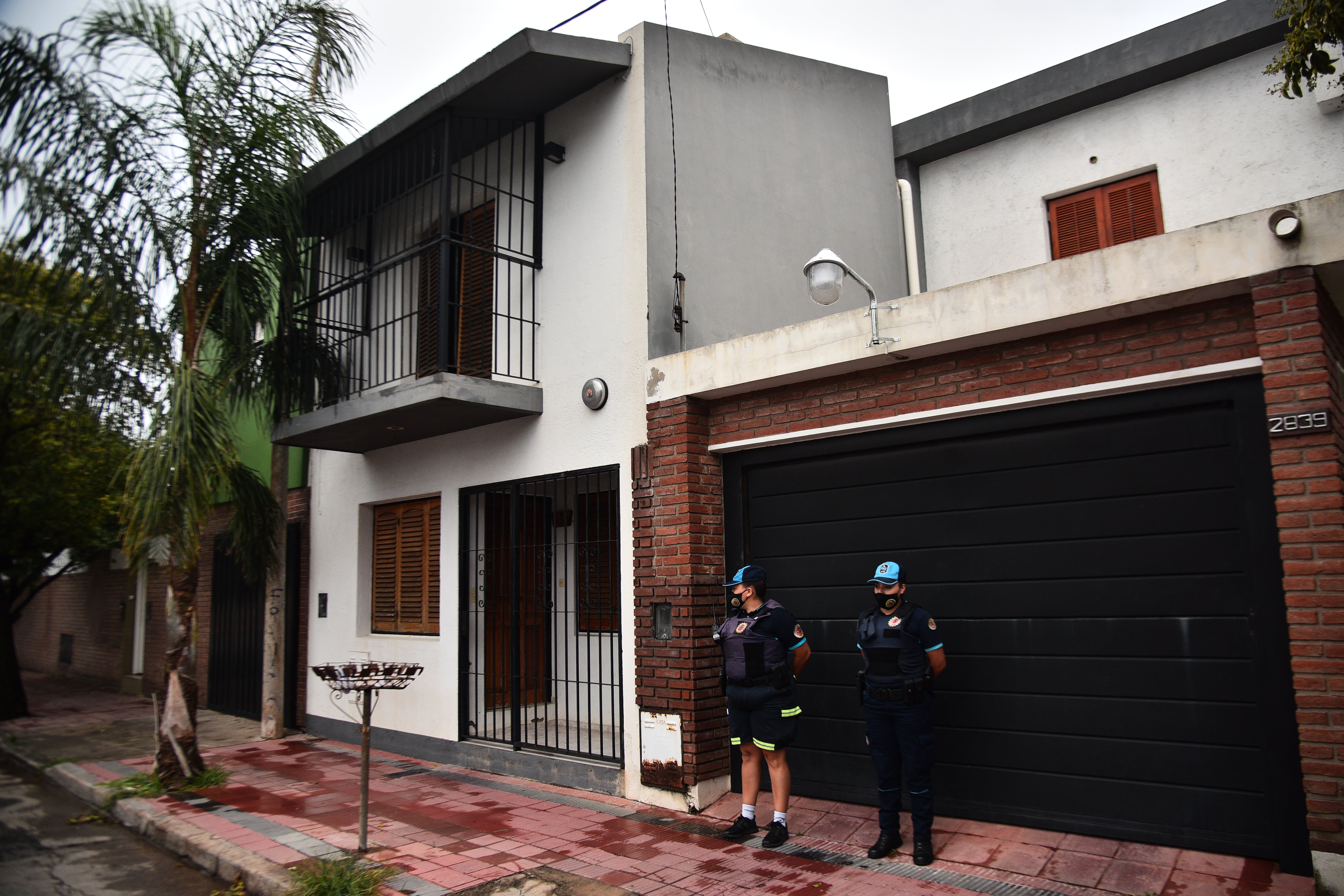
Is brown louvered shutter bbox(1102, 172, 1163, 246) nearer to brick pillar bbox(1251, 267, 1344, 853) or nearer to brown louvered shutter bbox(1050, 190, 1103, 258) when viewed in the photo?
brown louvered shutter bbox(1050, 190, 1103, 258)

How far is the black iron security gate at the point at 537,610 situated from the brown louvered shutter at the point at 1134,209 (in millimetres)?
5643

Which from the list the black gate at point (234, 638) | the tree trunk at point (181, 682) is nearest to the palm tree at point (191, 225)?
the tree trunk at point (181, 682)

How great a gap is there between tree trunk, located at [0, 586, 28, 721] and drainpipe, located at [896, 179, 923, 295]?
12877 mm

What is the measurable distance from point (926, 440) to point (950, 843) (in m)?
2.46

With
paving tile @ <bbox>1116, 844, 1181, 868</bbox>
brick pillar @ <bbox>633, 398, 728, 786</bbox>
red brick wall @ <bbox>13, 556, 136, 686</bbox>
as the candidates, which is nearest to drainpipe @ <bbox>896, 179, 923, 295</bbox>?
brick pillar @ <bbox>633, 398, 728, 786</bbox>

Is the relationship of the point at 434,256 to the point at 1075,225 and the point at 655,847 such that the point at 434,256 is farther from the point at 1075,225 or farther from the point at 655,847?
the point at 1075,225

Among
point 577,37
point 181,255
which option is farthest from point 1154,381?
point 181,255

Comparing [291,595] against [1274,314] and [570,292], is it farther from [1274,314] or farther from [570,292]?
[1274,314]

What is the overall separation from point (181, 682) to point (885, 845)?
20.1 ft

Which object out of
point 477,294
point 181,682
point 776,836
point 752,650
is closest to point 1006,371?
point 752,650

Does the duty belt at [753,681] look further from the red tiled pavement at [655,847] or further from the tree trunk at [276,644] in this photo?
the tree trunk at [276,644]

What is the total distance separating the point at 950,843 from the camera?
5.15 meters

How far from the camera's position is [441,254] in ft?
24.9

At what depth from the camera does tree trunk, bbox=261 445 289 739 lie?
10.2 meters
